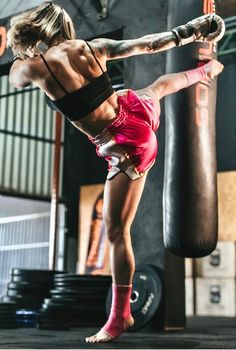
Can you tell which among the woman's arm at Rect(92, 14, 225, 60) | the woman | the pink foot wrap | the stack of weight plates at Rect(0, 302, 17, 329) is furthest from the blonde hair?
the stack of weight plates at Rect(0, 302, 17, 329)

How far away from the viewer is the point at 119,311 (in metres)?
2.45

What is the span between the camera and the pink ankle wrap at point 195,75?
2.78 metres

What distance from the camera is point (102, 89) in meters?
2.39

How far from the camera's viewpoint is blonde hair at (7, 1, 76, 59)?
2314mm

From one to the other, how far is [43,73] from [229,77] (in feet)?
20.7

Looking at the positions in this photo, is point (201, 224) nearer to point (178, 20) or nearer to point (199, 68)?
point (199, 68)

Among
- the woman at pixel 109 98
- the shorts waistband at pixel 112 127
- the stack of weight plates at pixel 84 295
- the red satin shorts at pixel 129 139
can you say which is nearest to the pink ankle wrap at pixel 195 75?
the woman at pixel 109 98

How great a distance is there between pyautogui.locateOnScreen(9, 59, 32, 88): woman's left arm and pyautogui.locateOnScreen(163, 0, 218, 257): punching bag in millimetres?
837

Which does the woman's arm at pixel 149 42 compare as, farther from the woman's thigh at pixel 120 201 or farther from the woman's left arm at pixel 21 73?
the woman's thigh at pixel 120 201

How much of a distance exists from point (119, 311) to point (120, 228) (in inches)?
14.5

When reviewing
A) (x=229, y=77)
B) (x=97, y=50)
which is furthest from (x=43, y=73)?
(x=229, y=77)

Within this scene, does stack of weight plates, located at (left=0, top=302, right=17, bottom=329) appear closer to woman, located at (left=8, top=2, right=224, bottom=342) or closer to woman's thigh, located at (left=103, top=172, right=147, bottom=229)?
woman, located at (left=8, top=2, right=224, bottom=342)

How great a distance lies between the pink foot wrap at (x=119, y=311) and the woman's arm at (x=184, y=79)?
97cm

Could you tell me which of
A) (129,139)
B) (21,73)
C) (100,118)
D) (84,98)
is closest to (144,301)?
(129,139)
